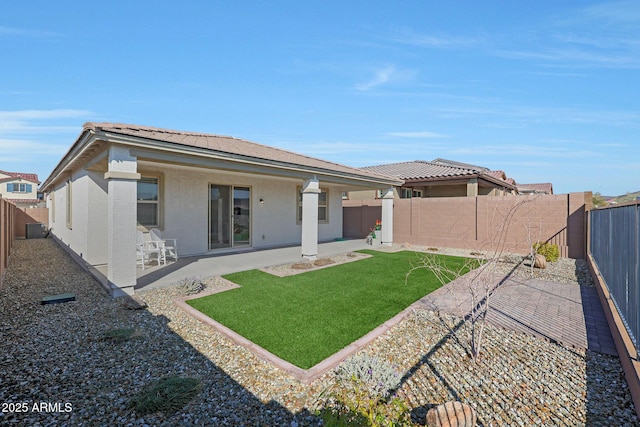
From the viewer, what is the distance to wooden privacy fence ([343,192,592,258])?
36.2ft

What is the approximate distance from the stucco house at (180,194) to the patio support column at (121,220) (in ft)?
0.05

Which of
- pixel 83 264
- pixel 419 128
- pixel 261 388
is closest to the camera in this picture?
pixel 261 388

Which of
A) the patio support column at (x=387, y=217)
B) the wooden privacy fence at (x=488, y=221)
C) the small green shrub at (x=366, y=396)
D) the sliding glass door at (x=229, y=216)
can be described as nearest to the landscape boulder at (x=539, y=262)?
the wooden privacy fence at (x=488, y=221)

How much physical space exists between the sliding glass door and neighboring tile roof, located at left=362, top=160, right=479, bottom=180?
973cm

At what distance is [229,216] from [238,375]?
8.49m

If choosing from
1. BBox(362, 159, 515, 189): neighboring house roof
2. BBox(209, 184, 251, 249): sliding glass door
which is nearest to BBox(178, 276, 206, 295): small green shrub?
BBox(209, 184, 251, 249): sliding glass door

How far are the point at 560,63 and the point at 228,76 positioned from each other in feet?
36.4

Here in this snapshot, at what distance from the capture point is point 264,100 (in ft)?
43.7

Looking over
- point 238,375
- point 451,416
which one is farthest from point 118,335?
point 451,416

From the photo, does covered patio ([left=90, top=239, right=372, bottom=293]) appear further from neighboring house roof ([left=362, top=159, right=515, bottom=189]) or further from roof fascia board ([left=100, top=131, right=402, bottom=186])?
neighboring house roof ([left=362, top=159, right=515, bottom=189])

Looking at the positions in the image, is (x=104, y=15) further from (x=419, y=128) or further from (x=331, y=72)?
(x=419, y=128)

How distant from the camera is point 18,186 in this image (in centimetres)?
4147

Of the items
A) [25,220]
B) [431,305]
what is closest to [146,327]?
[431,305]

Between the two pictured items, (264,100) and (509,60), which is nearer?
(509,60)
